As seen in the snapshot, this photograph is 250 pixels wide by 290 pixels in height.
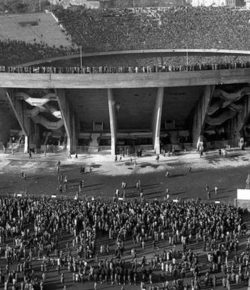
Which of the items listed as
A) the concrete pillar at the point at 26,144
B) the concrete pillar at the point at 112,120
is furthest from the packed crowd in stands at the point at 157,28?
the concrete pillar at the point at 112,120

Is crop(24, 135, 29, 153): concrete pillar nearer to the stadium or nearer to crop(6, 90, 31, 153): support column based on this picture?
crop(6, 90, 31, 153): support column

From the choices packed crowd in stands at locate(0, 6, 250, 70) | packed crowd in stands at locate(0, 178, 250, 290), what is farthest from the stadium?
packed crowd in stands at locate(0, 6, 250, 70)

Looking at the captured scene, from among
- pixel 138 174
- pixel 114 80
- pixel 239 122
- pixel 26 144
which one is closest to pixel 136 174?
pixel 138 174

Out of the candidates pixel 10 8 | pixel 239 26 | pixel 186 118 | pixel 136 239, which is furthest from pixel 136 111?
pixel 10 8

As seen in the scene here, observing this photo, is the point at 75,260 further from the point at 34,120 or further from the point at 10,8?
the point at 10,8

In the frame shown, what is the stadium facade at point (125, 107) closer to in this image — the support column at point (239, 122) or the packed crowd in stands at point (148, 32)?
the support column at point (239, 122)

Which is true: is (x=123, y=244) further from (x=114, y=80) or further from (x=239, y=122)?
(x=239, y=122)
